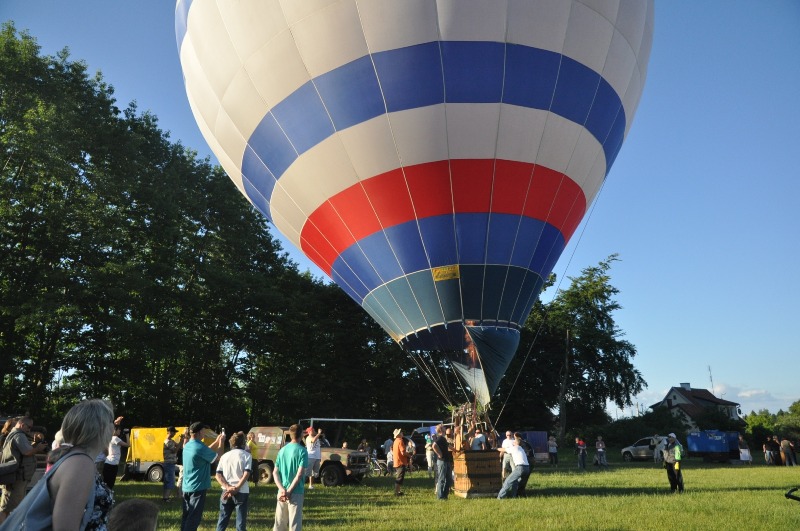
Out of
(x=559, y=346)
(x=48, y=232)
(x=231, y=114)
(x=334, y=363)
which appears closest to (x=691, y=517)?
(x=231, y=114)

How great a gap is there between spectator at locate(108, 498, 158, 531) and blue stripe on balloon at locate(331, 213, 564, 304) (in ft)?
28.7

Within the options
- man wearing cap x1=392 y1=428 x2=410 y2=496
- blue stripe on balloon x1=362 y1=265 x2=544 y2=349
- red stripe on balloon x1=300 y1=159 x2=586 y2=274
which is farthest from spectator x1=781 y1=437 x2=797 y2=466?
man wearing cap x1=392 y1=428 x2=410 y2=496

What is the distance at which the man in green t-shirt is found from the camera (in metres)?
5.68

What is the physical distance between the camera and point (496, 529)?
686 centimetres

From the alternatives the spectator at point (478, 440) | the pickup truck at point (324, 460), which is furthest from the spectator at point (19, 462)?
the pickup truck at point (324, 460)

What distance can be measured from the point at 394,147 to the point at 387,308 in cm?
319

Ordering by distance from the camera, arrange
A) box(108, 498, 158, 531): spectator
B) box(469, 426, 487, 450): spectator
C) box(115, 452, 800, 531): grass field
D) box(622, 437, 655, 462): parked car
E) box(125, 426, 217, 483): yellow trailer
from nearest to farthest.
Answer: box(108, 498, 158, 531): spectator → box(115, 452, 800, 531): grass field → box(469, 426, 487, 450): spectator → box(125, 426, 217, 483): yellow trailer → box(622, 437, 655, 462): parked car

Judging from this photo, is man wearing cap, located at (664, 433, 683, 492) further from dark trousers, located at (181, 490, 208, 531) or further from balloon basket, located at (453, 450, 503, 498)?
dark trousers, located at (181, 490, 208, 531)

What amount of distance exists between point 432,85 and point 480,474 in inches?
280

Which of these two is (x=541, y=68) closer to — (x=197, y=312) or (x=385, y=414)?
(x=197, y=312)

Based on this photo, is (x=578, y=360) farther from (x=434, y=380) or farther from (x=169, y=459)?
(x=169, y=459)

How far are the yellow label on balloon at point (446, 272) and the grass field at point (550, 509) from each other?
3910mm

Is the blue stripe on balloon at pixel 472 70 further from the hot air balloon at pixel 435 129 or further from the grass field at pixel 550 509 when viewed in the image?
the grass field at pixel 550 509

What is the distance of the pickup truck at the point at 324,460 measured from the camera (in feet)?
47.0
